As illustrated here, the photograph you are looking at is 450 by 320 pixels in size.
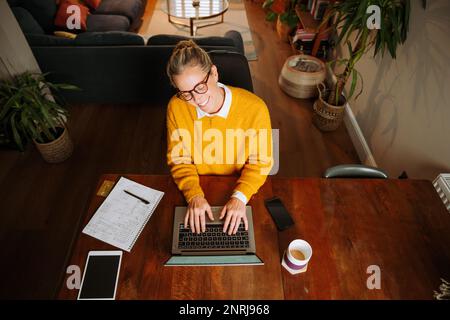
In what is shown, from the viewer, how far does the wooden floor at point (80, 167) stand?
1.77 meters

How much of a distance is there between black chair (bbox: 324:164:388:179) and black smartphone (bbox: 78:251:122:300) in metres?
1.04

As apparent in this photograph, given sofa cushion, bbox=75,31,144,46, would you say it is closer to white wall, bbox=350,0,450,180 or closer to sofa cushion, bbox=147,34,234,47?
sofa cushion, bbox=147,34,234,47

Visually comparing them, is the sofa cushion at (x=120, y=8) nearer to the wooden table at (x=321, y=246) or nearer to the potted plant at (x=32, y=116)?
the potted plant at (x=32, y=116)

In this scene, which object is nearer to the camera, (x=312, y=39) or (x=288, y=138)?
(x=288, y=138)

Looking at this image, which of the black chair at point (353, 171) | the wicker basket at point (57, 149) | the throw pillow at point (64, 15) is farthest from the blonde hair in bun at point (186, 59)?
the throw pillow at point (64, 15)

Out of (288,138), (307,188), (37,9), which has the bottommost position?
(288,138)

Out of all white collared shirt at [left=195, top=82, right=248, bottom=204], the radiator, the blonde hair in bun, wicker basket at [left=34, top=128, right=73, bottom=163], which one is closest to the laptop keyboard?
white collared shirt at [left=195, top=82, right=248, bottom=204]

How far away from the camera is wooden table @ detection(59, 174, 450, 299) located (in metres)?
0.98

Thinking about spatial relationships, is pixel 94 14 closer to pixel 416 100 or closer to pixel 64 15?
pixel 64 15

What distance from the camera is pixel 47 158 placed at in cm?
223

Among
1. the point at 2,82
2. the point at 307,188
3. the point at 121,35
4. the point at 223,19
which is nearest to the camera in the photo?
the point at 307,188
